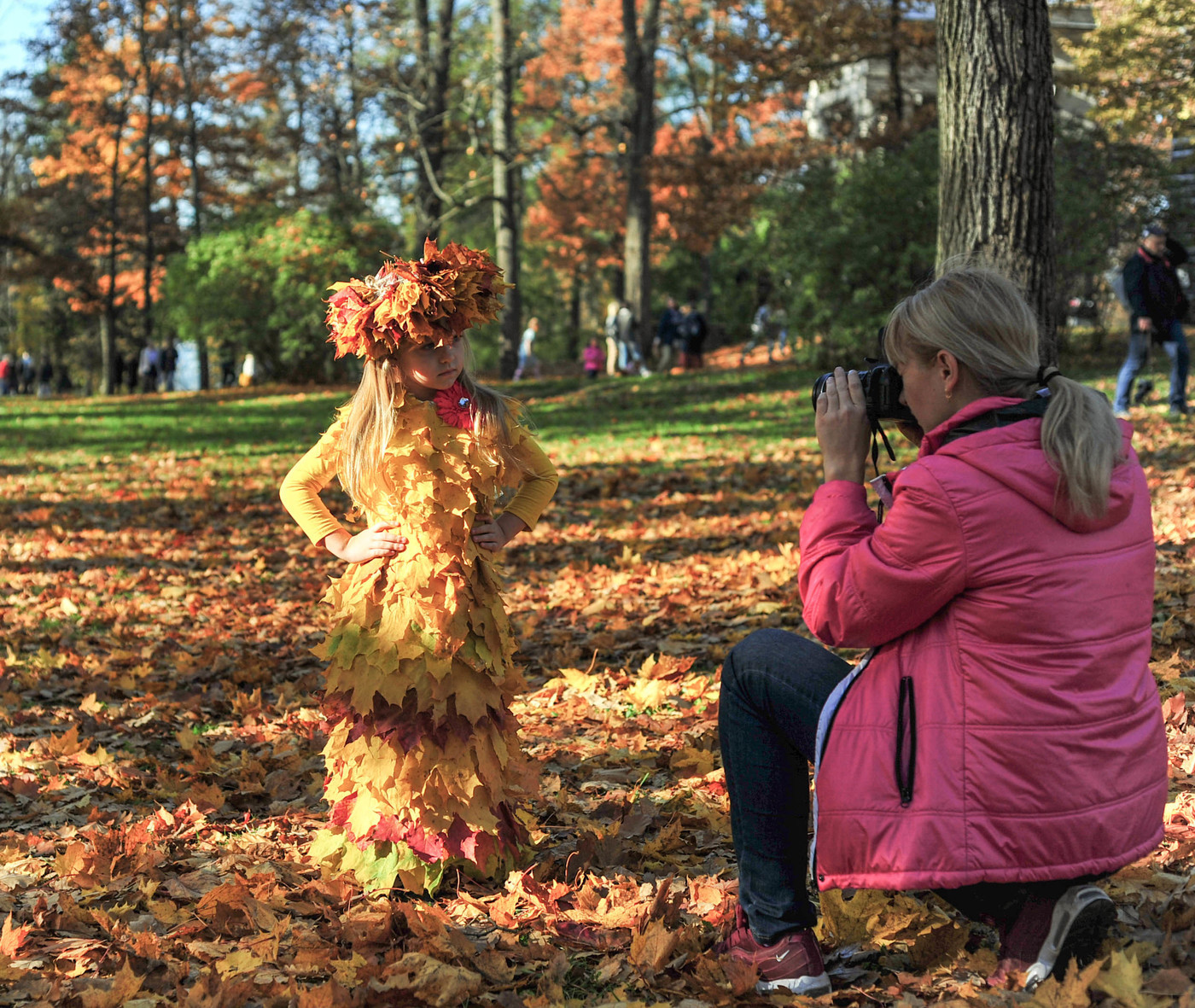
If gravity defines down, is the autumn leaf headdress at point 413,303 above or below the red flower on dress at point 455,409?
above

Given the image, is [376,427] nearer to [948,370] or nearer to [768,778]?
[768,778]

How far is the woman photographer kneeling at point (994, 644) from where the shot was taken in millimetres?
2223

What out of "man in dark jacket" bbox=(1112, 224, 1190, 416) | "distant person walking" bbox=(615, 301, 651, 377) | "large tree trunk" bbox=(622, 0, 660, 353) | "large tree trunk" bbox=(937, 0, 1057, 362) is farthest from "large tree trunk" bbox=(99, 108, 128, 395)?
"large tree trunk" bbox=(937, 0, 1057, 362)

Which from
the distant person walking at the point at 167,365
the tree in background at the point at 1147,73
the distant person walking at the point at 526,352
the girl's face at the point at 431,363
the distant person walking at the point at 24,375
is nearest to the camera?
the girl's face at the point at 431,363

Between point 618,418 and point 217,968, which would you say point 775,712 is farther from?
point 618,418

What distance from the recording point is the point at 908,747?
2279 mm

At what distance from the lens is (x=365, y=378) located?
344 centimetres

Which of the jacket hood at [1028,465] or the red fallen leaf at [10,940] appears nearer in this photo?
the jacket hood at [1028,465]

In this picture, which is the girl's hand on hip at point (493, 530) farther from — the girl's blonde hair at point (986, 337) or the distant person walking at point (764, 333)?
the distant person walking at point (764, 333)

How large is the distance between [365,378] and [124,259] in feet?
131

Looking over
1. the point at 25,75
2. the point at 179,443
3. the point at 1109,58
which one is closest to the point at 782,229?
the point at 1109,58

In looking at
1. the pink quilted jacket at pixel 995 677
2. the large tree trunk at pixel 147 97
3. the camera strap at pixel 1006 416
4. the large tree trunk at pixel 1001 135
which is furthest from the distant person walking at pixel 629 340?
the pink quilted jacket at pixel 995 677

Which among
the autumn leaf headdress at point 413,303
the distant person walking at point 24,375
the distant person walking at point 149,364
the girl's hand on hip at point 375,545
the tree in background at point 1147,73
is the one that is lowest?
the girl's hand on hip at point 375,545

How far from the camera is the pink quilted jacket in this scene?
2.22 m
